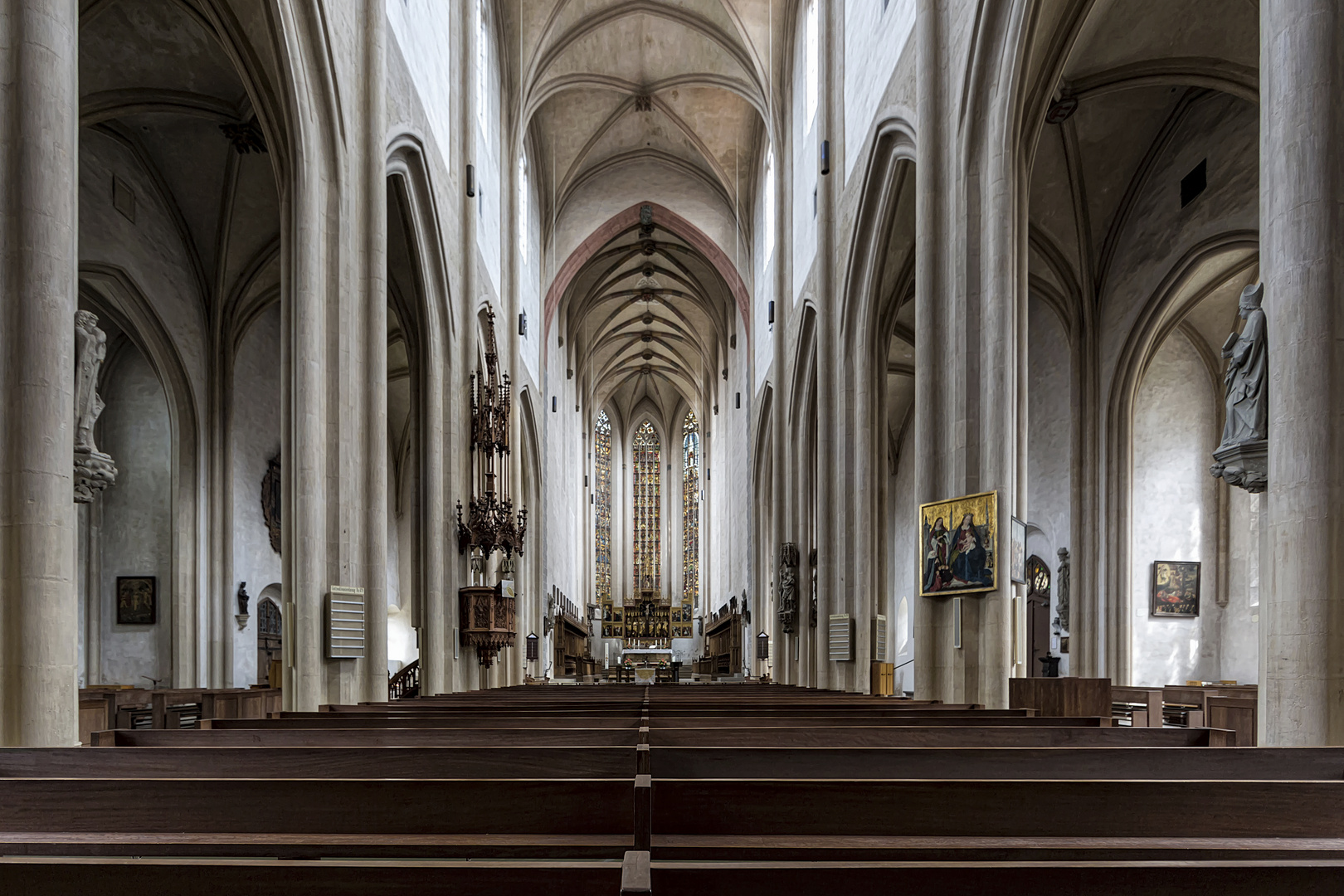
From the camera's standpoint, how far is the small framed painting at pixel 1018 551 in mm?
7855

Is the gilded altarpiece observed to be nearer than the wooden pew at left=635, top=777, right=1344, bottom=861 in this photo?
No

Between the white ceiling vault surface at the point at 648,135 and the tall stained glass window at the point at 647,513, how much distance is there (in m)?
10.9

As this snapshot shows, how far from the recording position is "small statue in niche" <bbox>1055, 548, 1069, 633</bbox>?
52.4ft

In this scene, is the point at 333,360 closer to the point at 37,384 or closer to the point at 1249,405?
the point at 37,384

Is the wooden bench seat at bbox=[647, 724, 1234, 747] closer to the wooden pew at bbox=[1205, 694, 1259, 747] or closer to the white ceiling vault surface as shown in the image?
the wooden pew at bbox=[1205, 694, 1259, 747]

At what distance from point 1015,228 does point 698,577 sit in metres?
33.5

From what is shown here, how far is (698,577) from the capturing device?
41.0 metres

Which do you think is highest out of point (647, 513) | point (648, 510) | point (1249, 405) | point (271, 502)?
point (1249, 405)

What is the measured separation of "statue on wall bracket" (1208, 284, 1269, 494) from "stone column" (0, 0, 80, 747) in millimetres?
5499

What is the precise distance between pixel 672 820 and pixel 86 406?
4.26 metres

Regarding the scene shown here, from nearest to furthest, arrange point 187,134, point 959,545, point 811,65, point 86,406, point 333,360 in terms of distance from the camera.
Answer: point 86,406
point 959,545
point 333,360
point 187,134
point 811,65

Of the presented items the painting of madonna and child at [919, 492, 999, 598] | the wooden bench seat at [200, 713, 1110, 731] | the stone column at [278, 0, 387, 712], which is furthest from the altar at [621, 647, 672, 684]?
the wooden bench seat at [200, 713, 1110, 731]

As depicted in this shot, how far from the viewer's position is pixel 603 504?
140ft

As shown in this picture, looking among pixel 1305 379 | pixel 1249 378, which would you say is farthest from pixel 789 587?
pixel 1305 379
